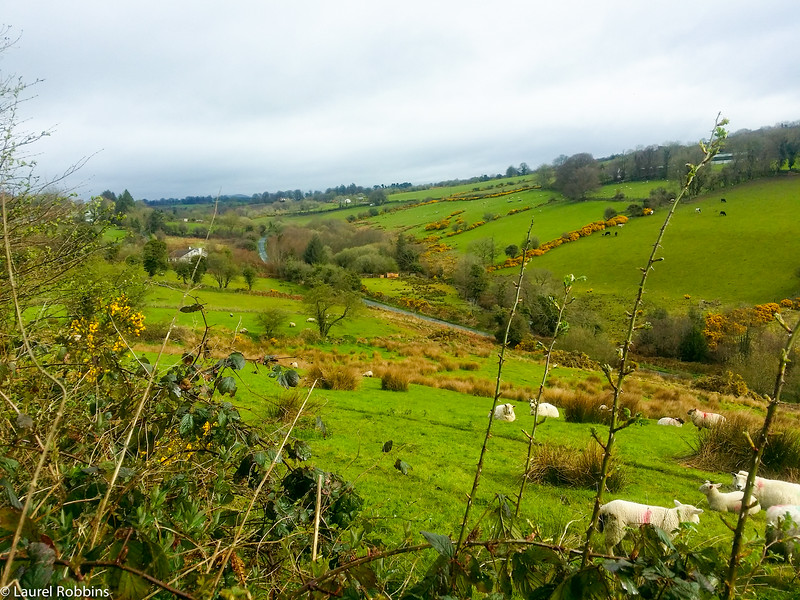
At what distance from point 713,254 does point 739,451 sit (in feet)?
165

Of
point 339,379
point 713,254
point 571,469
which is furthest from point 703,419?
point 713,254

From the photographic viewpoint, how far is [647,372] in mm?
32094

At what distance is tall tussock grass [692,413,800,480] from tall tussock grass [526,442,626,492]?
2.83 meters

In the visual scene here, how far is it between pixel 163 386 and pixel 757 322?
42891 millimetres

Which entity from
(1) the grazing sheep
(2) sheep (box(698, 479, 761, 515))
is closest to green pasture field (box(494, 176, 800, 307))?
(2) sheep (box(698, 479, 761, 515))

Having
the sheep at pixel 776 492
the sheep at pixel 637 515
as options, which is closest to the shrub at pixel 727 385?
the sheep at pixel 776 492

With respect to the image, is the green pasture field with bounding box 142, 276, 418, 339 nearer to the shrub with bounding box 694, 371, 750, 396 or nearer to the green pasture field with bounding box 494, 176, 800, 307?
the shrub with bounding box 694, 371, 750, 396

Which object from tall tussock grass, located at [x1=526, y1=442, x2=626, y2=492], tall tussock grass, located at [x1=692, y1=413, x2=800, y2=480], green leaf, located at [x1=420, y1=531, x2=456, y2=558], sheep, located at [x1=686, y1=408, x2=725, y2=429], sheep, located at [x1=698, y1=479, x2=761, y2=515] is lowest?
sheep, located at [x1=686, y1=408, x2=725, y2=429]

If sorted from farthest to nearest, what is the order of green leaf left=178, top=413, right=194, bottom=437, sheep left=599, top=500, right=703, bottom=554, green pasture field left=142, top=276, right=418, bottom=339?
green pasture field left=142, top=276, right=418, bottom=339 < sheep left=599, top=500, right=703, bottom=554 < green leaf left=178, top=413, right=194, bottom=437

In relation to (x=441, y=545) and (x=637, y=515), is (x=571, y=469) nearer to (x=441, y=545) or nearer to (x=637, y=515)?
(x=637, y=515)

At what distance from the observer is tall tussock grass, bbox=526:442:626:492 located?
702 centimetres

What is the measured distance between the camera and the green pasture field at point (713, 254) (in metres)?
43.3

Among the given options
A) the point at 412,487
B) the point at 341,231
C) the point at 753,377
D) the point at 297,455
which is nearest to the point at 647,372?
the point at 753,377

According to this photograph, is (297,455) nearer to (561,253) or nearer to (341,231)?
(561,253)
